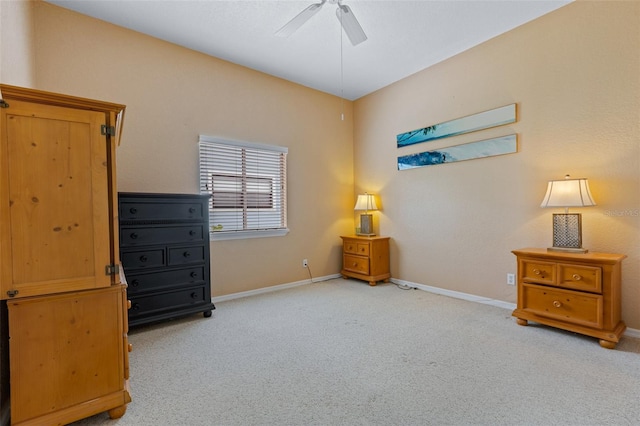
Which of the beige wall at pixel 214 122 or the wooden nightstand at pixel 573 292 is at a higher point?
the beige wall at pixel 214 122

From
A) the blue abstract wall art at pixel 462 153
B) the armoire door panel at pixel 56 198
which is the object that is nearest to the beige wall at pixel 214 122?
the blue abstract wall art at pixel 462 153

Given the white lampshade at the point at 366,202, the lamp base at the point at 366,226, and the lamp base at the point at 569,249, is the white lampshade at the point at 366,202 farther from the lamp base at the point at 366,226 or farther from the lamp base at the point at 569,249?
the lamp base at the point at 569,249

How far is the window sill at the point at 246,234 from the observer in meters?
3.54

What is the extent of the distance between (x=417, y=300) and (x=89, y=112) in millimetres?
3438

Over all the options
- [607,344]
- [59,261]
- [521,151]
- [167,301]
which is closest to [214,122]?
[167,301]

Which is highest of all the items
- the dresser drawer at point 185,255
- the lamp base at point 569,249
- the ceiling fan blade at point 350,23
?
the ceiling fan blade at point 350,23

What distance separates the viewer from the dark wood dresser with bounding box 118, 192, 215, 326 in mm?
2629

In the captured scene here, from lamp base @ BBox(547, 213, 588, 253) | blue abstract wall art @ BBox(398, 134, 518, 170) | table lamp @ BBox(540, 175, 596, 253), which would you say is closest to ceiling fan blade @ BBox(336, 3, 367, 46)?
blue abstract wall art @ BBox(398, 134, 518, 170)

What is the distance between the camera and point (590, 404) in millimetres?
1624

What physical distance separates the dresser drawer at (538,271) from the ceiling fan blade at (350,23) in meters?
2.47

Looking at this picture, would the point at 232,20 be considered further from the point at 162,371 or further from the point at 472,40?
the point at 162,371

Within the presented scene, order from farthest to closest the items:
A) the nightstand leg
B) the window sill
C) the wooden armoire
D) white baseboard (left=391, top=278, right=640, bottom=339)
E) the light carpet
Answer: the window sill → white baseboard (left=391, top=278, right=640, bottom=339) → the nightstand leg → the light carpet → the wooden armoire

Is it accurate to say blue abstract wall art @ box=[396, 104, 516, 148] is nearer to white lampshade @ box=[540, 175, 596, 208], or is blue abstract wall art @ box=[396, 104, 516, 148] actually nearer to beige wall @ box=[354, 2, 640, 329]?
beige wall @ box=[354, 2, 640, 329]

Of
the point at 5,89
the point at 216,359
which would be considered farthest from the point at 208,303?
the point at 5,89
